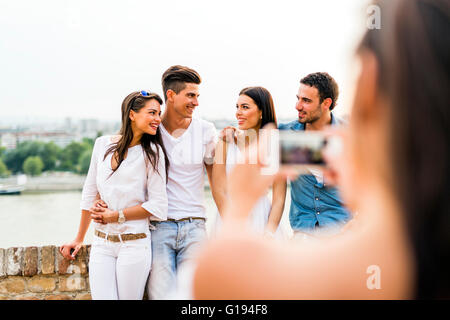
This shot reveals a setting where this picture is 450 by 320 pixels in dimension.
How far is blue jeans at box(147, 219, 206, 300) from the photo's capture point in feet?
8.38

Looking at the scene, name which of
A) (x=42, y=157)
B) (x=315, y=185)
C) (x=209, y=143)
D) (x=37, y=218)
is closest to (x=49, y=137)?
(x=42, y=157)

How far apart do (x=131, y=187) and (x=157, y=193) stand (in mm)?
187

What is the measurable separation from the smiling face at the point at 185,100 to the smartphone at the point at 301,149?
1.71 m

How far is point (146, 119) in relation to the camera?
2701 millimetres

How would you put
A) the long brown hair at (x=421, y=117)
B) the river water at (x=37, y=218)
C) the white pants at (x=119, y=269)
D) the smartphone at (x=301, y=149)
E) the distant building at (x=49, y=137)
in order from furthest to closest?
the distant building at (x=49, y=137) → the river water at (x=37, y=218) → the white pants at (x=119, y=269) → the smartphone at (x=301, y=149) → the long brown hair at (x=421, y=117)

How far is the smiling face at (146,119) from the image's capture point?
2.70m

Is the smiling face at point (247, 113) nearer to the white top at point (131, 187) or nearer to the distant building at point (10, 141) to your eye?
the white top at point (131, 187)

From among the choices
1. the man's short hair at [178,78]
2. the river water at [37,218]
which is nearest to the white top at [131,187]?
the man's short hair at [178,78]

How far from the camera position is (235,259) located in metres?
0.54

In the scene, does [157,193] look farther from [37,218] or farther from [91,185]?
[37,218]

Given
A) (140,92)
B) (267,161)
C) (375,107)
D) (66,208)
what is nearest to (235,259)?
(267,161)

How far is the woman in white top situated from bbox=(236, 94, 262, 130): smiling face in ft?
2.20

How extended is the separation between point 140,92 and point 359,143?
2.45m

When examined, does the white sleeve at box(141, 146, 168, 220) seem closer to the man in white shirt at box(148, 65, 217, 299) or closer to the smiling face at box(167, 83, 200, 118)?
the man in white shirt at box(148, 65, 217, 299)
